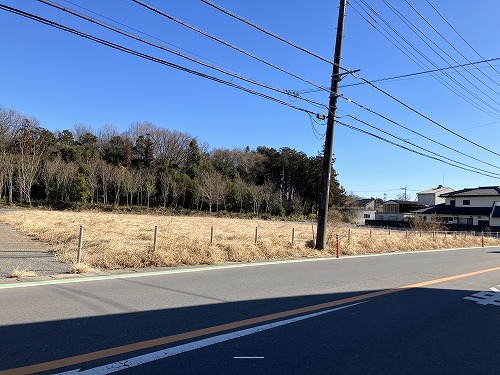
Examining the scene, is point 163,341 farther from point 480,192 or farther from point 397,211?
point 397,211

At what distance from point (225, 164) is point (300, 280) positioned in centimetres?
7286

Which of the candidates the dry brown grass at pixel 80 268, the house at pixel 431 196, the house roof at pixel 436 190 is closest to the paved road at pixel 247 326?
the dry brown grass at pixel 80 268

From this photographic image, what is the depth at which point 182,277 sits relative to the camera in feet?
30.3

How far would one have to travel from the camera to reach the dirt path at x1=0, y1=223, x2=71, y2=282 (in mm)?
8945

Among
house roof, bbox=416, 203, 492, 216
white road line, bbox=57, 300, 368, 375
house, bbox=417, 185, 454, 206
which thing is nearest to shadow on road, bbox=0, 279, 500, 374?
white road line, bbox=57, 300, 368, 375

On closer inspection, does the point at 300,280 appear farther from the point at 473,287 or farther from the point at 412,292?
the point at 473,287

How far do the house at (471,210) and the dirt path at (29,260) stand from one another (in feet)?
161

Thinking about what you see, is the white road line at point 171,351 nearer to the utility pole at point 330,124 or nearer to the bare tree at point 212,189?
the utility pole at point 330,124

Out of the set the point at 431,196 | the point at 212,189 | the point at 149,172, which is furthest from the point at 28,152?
the point at 431,196

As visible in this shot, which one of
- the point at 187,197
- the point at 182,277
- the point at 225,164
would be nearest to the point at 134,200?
the point at 187,197

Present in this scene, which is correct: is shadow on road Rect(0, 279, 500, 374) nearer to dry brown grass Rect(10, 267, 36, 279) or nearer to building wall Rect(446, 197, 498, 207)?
dry brown grass Rect(10, 267, 36, 279)

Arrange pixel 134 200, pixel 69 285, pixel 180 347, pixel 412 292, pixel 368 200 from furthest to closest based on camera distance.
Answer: pixel 368 200
pixel 134 200
pixel 412 292
pixel 69 285
pixel 180 347

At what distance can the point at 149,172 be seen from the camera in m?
65.1

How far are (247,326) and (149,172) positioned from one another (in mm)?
62246
